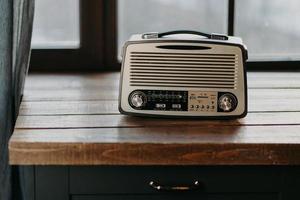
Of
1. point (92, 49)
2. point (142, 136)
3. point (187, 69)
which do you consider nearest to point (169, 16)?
point (92, 49)

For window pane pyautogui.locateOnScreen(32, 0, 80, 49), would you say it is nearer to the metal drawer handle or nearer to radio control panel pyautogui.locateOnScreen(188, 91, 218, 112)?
radio control panel pyautogui.locateOnScreen(188, 91, 218, 112)

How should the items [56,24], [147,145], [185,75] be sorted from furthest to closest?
[56,24] < [185,75] < [147,145]

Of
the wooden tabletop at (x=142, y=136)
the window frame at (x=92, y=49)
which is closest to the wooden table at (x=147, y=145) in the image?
the wooden tabletop at (x=142, y=136)

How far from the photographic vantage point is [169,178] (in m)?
1.31

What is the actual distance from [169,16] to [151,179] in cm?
76

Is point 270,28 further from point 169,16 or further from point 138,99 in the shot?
point 138,99

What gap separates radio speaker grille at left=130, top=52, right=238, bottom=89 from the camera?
4.59ft

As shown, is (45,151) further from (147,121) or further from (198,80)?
(198,80)

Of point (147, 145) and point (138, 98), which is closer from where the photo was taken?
point (147, 145)

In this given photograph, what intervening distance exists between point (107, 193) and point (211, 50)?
15.1 inches

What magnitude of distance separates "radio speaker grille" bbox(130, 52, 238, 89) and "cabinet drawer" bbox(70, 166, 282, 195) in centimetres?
20

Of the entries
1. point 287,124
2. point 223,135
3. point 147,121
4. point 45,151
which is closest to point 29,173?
point 45,151

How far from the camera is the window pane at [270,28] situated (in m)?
1.93

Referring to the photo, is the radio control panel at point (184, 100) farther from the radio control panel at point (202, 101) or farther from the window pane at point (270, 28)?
the window pane at point (270, 28)
